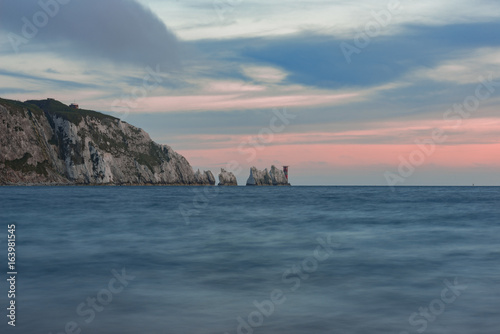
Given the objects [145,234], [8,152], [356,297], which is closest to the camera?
[356,297]

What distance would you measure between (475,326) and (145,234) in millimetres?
25124

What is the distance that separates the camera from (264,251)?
82.0 ft

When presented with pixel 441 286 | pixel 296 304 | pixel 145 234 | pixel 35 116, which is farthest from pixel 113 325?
pixel 35 116

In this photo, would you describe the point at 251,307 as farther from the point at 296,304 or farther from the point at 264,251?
the point at 264,251

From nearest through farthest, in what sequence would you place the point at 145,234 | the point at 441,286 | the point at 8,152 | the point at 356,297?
the point at 356,297, the point at 441,286, the point at 145,234, the point at 8,152

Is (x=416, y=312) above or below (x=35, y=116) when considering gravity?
below

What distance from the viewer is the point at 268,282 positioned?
16.8 m

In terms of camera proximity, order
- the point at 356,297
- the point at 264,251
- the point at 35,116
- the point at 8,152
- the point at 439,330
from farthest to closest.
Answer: the point at 35,116 → the point at 8,152 → the point at 264,251 → the point at 356,297 → the point at 439,330

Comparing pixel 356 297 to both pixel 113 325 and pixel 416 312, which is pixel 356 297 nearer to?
pixel 416 312

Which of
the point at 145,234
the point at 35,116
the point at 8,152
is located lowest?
the point at 145,234

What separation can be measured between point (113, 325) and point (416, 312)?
800 centimetres

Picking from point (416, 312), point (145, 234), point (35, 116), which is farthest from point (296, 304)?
point (35, 116)

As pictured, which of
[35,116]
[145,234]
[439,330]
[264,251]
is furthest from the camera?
[35,116]

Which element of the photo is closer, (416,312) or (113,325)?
(113,325)
